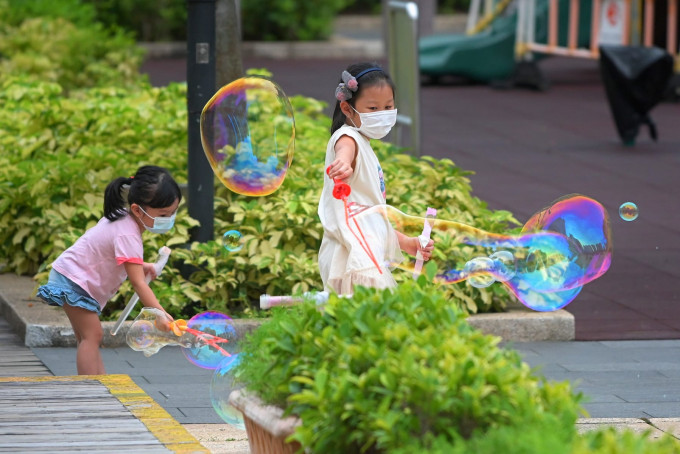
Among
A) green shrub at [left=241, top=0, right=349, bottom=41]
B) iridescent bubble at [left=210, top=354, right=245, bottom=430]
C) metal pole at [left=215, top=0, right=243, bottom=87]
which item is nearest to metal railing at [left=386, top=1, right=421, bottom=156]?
metal pole at [left=215, top=0, right=243, bottom=87]

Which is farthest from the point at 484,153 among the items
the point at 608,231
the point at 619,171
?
the point at 608,231

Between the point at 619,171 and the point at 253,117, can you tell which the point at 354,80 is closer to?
the point at 253,117

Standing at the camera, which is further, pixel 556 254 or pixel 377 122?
pixel 556 254

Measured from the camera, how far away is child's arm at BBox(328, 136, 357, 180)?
4.83 meters

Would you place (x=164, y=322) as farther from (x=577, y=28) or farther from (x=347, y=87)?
(x=577, y=28)

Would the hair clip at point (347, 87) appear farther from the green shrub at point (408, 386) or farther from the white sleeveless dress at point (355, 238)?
the green shrub at point (408, 386)

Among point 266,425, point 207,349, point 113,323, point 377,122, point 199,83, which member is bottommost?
point 113,323

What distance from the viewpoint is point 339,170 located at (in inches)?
190

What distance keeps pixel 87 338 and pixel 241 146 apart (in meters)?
1.25

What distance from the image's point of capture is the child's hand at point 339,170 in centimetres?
482

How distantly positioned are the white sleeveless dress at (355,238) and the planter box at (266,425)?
0.97 metres

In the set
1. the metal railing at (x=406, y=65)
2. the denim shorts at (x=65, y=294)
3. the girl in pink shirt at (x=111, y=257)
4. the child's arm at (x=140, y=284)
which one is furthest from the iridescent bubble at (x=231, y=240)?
the metal railing at (x=406, y=65)

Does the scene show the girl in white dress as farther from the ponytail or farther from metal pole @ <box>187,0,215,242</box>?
metal pole @ <box>187,0,215,242</box>

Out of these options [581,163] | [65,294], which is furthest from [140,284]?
[581,163]
